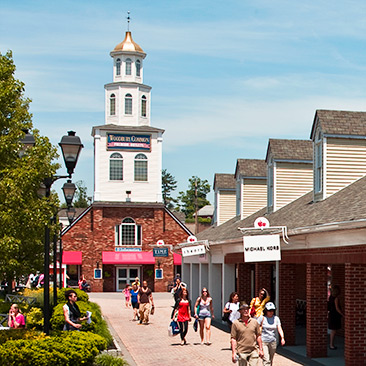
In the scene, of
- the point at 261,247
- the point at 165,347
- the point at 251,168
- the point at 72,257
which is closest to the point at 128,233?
the point at 72,257

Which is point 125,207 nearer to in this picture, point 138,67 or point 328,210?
point 138,67

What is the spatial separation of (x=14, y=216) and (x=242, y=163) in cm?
1384

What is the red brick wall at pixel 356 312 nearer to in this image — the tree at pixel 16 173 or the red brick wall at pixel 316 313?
the red brick wall at pixel 316 313

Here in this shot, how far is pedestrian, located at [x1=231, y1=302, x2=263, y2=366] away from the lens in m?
12.1

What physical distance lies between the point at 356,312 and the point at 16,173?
878 cm

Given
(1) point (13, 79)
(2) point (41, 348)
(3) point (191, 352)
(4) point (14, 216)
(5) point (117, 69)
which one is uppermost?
(5) point (117, 69)

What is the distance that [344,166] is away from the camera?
20531 millimetres

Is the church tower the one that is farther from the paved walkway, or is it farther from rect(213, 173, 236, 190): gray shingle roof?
the paved walkway

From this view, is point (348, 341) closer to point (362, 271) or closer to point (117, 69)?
point (362, 271)

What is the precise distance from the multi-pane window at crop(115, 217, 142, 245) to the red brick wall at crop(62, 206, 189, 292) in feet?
1.07

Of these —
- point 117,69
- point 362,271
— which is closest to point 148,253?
point 117,69

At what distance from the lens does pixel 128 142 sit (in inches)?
2240

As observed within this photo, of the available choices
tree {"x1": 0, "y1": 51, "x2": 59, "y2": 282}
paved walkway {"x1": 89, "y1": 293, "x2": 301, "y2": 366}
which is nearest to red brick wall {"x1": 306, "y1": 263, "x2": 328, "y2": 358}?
paved walkway {"x1": 89, "y1": 293, "x2": 301, "y2": 366}

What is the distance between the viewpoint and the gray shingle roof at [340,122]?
20.5 m
